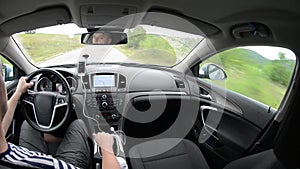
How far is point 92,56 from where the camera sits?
113 inches

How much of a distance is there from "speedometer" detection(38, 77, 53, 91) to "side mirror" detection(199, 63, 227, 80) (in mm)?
1258

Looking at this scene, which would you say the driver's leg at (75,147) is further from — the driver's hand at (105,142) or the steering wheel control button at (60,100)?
the steering wheel control button at (60,100)

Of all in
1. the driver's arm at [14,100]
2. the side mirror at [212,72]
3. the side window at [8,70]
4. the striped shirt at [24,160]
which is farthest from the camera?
the side mirror at [212,72]

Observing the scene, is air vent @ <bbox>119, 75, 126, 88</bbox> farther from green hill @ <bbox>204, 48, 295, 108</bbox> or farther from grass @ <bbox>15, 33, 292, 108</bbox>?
green hill @ <bbox>204, 48, 295, 108</bbox>

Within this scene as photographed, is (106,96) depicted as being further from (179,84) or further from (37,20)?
(37,20)

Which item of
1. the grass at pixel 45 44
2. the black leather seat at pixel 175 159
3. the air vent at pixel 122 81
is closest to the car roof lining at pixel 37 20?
the grass at pixel 45 44

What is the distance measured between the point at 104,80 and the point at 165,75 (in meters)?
0.58

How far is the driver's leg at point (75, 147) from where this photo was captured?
6.46ft

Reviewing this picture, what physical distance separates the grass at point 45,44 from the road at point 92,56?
0.08m

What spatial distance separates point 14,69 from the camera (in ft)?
8.48

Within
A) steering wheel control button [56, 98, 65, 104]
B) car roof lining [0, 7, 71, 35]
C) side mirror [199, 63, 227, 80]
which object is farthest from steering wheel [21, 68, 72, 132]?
side mirror [199, 63, 227, 80]

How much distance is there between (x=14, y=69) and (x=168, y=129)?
1.31 m

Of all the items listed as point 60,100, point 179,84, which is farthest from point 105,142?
point 179,84

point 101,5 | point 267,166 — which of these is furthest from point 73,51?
point 267,166
